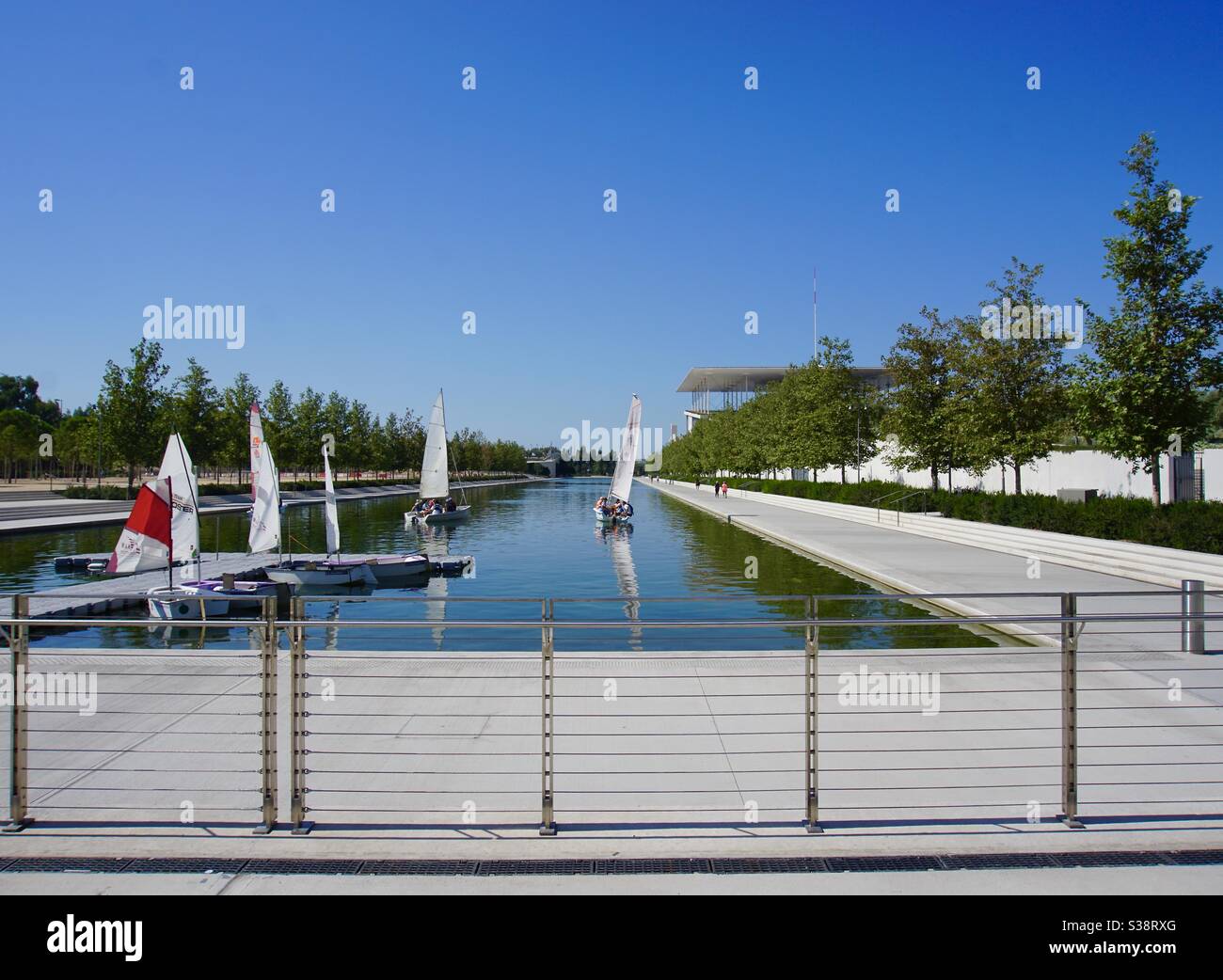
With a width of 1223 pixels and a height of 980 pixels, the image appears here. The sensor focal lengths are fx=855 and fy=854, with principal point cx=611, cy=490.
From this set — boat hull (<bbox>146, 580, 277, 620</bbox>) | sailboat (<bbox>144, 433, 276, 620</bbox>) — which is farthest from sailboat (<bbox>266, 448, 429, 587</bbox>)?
sailboat (<bbox>144, 433, 276, 620</bbox>)

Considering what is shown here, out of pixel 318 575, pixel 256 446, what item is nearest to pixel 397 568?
pixel 318 575

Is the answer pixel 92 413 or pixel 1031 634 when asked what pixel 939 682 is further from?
pixel 92 413

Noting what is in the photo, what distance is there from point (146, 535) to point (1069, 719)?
17364mm

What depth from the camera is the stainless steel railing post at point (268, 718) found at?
16.1 feet

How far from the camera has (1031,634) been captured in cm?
1289

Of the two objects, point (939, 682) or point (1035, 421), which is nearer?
point (939, 682)

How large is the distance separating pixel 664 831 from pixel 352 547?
29452mm

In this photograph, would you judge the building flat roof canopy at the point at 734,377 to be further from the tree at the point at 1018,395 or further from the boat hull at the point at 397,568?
the boat hull at the point at 397,568

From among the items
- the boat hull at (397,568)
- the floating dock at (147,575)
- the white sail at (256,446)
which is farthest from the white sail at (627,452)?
the white sail at (256,446)

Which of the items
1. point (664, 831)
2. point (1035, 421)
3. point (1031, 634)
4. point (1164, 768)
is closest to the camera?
point (664, 831)

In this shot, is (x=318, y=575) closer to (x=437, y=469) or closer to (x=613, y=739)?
(x=613, y=739)

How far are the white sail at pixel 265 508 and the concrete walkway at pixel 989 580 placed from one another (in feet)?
49.0
